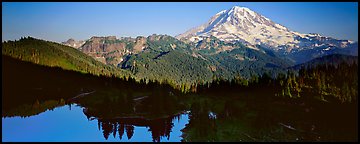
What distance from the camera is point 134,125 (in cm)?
11094

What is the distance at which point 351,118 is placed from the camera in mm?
98562

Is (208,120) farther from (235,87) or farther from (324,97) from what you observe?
(235,87)

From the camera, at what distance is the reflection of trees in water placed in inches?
3905

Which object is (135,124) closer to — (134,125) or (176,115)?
(134,125)

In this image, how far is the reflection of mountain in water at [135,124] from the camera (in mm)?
99312

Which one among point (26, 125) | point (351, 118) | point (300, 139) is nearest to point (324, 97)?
point (351, 118)

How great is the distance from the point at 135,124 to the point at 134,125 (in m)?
1.63

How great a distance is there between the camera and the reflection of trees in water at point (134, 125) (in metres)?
99.2

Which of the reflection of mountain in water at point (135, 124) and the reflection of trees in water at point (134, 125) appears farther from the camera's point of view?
the reflection of mountain in water at point (135, 124)

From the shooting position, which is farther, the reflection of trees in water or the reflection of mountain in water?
the reflection of mountain in water

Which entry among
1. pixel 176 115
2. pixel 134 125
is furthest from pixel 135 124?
pixel 176 115

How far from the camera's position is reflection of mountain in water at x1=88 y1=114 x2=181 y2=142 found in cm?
9931

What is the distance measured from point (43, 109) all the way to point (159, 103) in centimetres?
4306

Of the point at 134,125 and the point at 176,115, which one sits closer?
the point at 134,125
